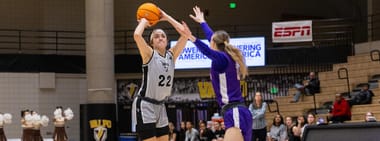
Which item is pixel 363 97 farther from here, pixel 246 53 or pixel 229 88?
pixel 229 88

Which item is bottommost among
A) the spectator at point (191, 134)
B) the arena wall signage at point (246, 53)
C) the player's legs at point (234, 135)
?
the spectator at point (191, 134)

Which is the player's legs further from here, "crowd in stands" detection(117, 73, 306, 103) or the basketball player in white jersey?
"crowd in stands" detection(117, 73, 306, 103)

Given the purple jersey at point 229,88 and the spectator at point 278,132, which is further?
the spectator at point 278,132

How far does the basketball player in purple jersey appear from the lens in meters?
6.10

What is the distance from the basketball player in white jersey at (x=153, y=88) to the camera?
610cm

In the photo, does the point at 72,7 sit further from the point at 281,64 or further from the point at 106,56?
the point at 281,64

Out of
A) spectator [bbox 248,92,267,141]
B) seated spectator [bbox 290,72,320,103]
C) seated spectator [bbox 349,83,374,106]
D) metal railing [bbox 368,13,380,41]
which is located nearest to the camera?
spectator [bbox 248,92,267,141]

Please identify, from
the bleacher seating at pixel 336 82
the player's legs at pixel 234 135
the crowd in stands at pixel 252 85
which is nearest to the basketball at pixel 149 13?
the player's legs at pixel 234 135

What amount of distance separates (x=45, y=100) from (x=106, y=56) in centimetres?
324

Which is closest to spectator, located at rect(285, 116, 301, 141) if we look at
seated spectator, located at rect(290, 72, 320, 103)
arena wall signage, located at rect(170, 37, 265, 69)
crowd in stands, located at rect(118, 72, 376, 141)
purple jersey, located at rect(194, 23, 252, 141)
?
crowd in stands, located at rect(118, 72, 376, 141)

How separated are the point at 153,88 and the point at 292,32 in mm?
18161

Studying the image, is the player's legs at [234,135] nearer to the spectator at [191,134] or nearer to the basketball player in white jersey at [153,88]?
the basketball player in white jersey at [153,88]

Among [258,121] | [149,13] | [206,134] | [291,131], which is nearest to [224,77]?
[149,13]

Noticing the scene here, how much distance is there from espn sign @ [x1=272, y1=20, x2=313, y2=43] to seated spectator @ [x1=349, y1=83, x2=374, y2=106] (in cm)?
420
